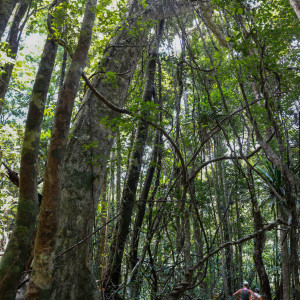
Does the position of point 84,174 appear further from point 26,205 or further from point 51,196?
point 51,196

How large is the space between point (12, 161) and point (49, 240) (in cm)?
509

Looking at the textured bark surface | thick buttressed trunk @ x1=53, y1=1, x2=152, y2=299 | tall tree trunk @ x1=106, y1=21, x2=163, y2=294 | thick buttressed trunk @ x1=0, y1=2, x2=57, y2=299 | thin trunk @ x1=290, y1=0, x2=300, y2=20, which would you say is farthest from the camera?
the textured bark surface

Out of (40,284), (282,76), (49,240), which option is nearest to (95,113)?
(49,240)

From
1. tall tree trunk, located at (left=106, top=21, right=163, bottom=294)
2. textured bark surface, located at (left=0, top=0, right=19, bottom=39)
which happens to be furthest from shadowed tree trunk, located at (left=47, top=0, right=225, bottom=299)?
textured bark surface, located at (left=0, top=0, right=19, bottom=39)

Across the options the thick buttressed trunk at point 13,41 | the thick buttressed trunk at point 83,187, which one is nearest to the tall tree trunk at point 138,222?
the thick buttressed trunk at point 83,187

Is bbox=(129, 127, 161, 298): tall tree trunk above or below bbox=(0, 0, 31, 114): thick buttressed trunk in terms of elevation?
below

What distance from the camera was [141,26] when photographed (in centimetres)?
317

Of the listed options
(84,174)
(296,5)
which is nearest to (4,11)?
(84,174)

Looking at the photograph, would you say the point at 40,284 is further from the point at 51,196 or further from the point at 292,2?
the point at 292,2

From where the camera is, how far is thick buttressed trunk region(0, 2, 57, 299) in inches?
63.5

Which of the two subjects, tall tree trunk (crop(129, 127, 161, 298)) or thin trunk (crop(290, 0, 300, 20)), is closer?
tall tree trunk (crop(129, 127, 161, 298))

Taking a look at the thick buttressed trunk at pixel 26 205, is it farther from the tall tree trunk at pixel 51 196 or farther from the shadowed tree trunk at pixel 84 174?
the shadowed tree trunk at pixel 84 174

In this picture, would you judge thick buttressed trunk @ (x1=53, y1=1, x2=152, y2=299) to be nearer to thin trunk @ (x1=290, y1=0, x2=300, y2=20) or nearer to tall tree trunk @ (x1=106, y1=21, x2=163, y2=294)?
tall tree trunk @ (x1=106, y1=21, x2=163, y2=294)

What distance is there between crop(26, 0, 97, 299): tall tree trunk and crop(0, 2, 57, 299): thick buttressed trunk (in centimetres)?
25
